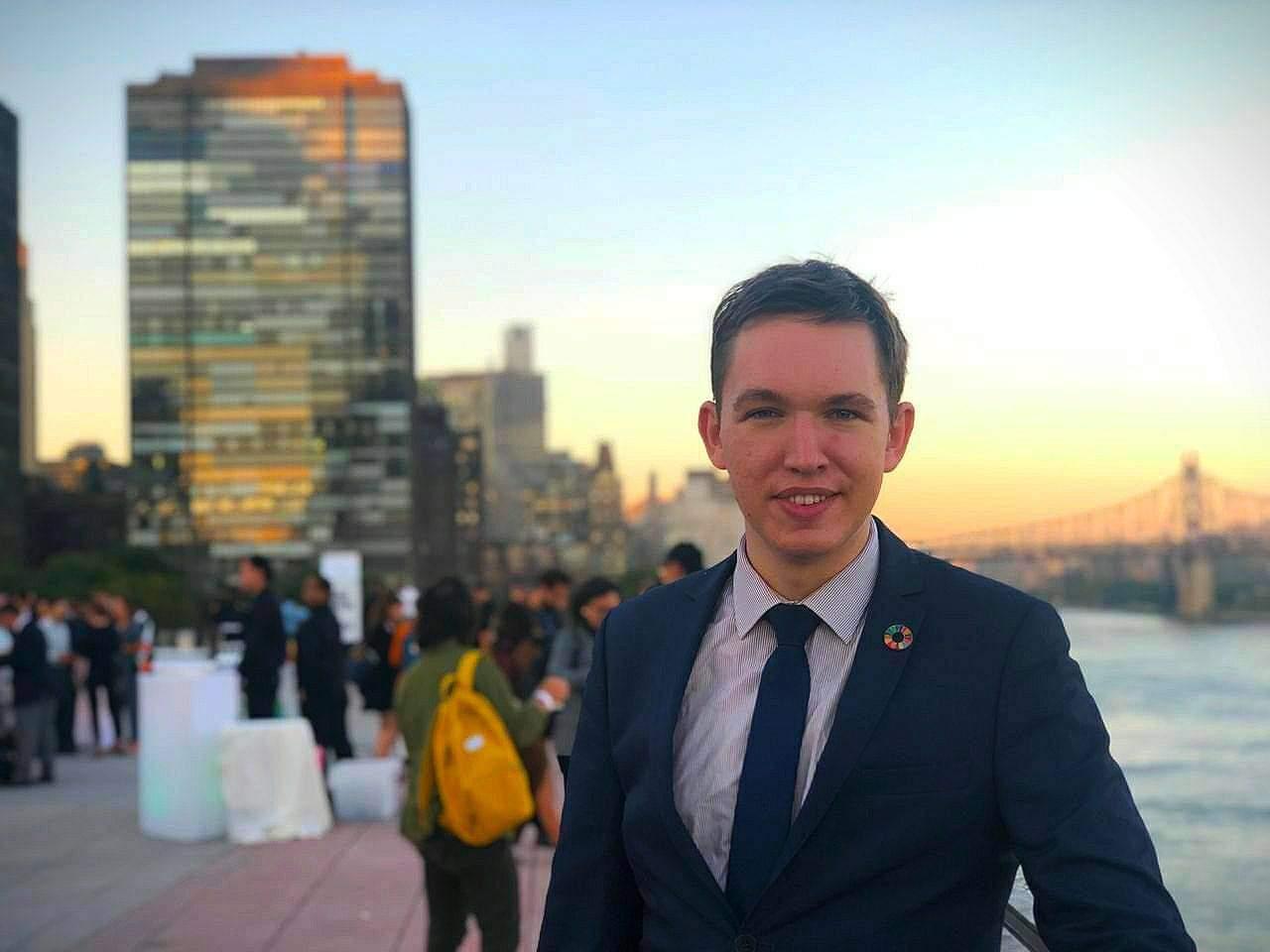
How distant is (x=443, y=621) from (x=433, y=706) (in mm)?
465

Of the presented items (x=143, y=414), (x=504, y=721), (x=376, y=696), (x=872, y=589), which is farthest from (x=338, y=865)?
(x=143, y=414)

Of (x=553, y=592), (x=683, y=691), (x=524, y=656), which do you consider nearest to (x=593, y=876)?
(x=683, y=691)

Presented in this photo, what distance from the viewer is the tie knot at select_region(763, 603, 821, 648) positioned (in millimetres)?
1885

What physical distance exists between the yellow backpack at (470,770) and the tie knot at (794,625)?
371cm

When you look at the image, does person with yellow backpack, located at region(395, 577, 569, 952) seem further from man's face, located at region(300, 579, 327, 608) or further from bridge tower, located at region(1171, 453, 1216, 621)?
bridge tower, located at region(1171, 453, 1216, 621)

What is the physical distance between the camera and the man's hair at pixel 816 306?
1.86 meters

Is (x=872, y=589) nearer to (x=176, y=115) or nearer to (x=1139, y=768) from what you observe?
(x=1139, y=768)

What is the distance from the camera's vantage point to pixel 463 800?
543 cm

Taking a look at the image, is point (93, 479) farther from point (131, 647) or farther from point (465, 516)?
point (131, 647)

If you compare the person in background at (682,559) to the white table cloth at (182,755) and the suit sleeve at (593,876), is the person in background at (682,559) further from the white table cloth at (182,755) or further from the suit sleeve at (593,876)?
the suit sleeve at (593,876)

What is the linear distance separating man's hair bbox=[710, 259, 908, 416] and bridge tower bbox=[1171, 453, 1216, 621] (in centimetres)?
3571

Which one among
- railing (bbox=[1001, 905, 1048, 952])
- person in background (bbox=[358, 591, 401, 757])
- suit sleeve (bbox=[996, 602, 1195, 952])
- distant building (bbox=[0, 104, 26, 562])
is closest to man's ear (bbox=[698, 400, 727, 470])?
suit sleeve (bbox=[996, 602, 1195, 952])

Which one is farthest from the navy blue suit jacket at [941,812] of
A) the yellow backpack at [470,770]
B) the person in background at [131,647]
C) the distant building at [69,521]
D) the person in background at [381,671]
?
the distant building at [69,521]

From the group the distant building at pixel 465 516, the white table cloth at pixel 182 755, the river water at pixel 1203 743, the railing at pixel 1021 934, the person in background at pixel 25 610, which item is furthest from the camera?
the distant building at pixel 465 516
